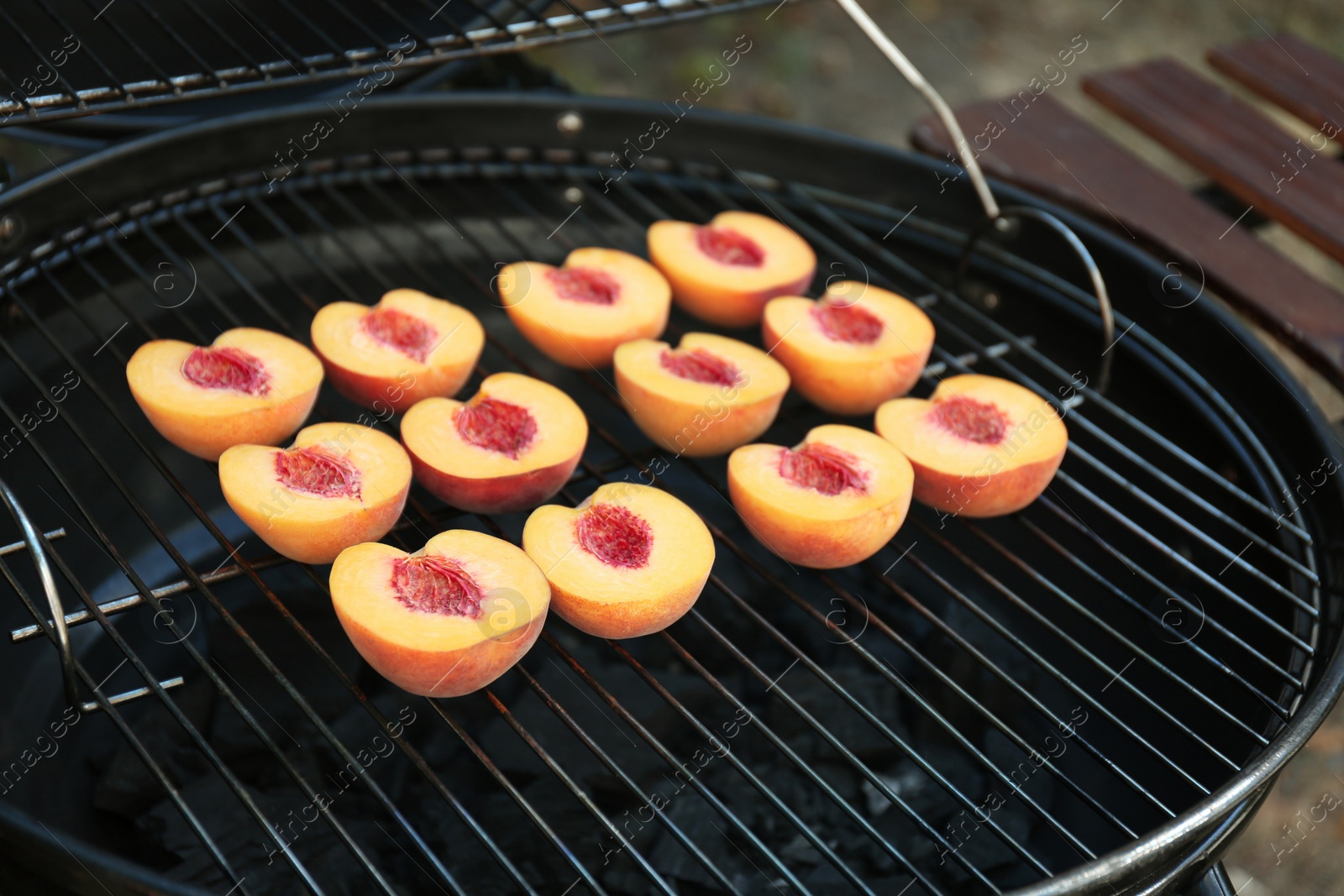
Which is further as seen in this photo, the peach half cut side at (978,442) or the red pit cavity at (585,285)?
the red pit cavity at (585,285)

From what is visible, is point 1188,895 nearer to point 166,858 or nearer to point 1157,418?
point 1157,418

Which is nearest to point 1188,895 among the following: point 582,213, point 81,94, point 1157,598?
point 1157,598

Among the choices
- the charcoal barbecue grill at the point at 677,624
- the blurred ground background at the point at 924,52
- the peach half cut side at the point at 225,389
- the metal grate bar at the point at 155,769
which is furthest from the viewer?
the blurred ground background at the point at 924,52

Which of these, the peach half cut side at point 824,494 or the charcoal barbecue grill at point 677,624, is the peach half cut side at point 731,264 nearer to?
the charcoal barbecue grill at point 677,624

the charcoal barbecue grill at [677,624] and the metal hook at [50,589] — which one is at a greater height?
the metal hook at [50,589]

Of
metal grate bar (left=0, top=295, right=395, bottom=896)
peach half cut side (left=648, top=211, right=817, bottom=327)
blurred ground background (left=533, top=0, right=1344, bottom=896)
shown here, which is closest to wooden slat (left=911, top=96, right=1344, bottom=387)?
peach half cut side (left=648, top=211, right=817, bottom=327)

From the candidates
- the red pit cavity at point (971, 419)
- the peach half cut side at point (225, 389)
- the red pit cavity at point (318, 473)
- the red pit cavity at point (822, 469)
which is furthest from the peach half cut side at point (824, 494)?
the peach half cut side at point (225, 389)
